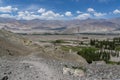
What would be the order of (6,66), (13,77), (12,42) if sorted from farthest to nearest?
(12,42) < (6,66) < (13,77)

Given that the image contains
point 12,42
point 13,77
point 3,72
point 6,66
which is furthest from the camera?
point 12,42

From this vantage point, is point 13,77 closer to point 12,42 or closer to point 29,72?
point 29,72

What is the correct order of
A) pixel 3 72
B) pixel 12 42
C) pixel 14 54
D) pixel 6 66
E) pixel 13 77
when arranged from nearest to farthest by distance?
pixel 13 77 < pixel 3 72 < pixel 6 66 < pixel 14 54 < pixel 12 42

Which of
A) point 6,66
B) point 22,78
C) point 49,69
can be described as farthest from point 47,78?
point 6,66

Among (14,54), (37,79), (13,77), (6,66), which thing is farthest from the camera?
(14,54)

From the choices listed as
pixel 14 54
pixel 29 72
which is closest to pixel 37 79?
pixel 29 72

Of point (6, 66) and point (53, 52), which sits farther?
point (53, 52)

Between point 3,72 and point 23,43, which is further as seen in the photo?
point 23,43

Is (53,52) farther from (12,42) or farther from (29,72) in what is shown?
(29,72)
